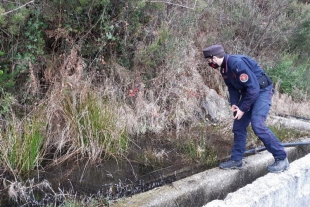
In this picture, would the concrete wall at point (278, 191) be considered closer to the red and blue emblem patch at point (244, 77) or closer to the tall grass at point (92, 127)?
the red and blue emblem patch at point (244, 77)

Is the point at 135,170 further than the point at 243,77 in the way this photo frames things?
Yes

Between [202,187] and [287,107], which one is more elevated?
[202,187]

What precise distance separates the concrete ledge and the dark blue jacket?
2.59 feet

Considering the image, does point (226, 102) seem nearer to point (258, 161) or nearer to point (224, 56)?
point (258, 161)

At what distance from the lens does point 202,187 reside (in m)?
3.12

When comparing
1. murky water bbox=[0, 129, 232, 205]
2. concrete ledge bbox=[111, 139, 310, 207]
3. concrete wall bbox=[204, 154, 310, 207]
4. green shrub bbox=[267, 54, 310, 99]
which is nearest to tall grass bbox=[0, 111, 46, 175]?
murky water bbox=[0, 129, 232, 205]

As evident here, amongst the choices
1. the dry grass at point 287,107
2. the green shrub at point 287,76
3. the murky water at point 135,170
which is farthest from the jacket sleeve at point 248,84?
the green shrub at point 287,76

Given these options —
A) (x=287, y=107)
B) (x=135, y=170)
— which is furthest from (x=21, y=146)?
(x=287, y=107)

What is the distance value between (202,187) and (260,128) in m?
0.94

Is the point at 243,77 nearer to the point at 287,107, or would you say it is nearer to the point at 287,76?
the point at 287,107

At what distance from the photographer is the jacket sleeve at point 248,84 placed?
10.7 ft

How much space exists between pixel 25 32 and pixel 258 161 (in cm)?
353

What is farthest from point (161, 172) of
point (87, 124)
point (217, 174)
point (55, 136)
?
point (55, 136)

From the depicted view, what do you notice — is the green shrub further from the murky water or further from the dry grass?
the murky water
